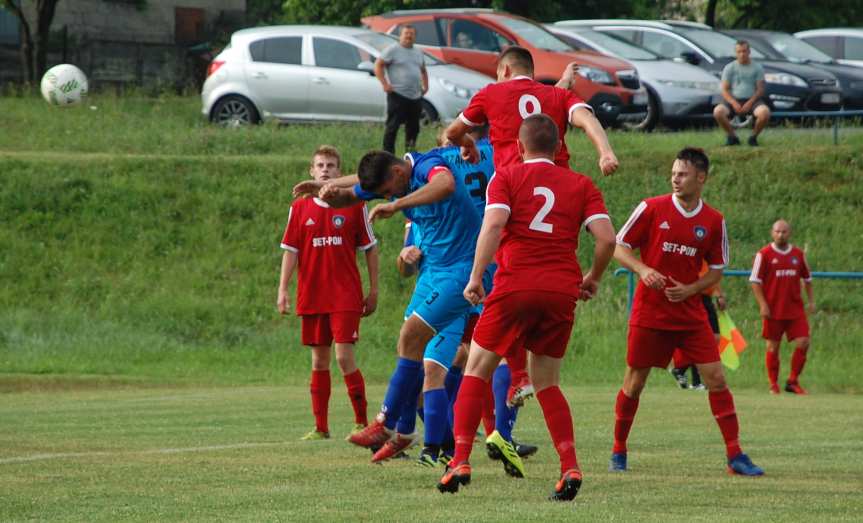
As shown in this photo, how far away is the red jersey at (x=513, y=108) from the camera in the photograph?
9555mm

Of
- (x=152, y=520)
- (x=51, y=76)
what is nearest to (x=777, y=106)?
(x=51, y=76)

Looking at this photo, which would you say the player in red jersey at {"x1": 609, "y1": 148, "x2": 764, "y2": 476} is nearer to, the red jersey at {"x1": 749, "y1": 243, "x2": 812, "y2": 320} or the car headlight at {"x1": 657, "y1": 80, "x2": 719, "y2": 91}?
the red jersey at {"x1": 749, "y1": 243, "x2": 812, "y2": 320}

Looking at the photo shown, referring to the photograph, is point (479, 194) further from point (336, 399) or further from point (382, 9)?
point (382, 9)

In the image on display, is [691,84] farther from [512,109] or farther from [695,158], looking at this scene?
[512,109]

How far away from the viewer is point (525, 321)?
806 cm

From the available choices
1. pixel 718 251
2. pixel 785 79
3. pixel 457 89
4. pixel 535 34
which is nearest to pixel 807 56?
pixel 785 79

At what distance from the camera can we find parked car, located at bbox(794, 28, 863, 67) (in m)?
33.6

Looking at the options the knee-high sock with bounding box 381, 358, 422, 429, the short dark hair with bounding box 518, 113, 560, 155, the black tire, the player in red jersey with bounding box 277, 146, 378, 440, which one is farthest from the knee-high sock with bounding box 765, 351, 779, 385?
the short dark hair with bounding box 518, 113, 560, 155

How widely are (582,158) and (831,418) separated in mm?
11519

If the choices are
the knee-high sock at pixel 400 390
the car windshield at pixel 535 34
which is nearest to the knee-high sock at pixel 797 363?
the knee-high sock at pixel 400 390

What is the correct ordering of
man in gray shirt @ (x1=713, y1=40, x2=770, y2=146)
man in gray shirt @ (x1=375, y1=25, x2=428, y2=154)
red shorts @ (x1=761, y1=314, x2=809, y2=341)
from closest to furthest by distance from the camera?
red shorts @ (x1=761, y1=314, x2=809, y2=341), man in gray shirt @ (x1=375, y1=25, x2=428, y2=154), man in gray shirt @ (x1=713, y1=40, x2=770, y2=146)

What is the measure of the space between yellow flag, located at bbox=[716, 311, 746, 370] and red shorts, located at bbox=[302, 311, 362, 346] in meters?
8.46

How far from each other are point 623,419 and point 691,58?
21.1 meters

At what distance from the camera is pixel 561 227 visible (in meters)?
8.04
